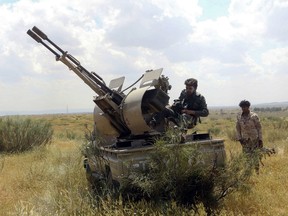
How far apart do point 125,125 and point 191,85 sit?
136cm

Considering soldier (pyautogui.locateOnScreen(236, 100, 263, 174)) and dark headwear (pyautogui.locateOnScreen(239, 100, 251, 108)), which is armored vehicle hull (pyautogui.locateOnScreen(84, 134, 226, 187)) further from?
soldier (pyautogui.locateOnScreen(236, 100, 263, 174))

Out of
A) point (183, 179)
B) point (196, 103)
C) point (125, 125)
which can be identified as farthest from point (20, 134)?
point (183, 179)

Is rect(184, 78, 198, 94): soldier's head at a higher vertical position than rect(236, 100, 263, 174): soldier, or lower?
higher

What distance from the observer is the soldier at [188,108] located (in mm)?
7402

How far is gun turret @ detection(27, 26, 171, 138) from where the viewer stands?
703cm

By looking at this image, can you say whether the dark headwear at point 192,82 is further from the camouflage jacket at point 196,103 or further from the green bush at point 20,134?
the green bush at point 20,134

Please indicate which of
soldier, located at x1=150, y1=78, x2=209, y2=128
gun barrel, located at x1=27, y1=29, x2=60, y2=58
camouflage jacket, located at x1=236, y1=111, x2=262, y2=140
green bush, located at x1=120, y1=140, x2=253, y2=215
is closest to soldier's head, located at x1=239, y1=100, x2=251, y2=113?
camouflage jacket, located at x1=236, y1=111, x2=262, y2=140

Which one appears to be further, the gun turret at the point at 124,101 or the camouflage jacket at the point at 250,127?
the camouflage jacket at the point at 250,127

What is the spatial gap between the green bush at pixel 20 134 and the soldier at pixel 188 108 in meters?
10.1

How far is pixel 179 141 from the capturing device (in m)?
5.99

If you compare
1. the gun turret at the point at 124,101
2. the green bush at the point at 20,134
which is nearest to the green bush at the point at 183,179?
the gun turret at the point at 124,101

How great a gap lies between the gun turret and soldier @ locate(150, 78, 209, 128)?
28cm

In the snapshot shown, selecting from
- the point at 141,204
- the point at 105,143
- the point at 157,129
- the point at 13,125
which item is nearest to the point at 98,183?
the point at 105,143

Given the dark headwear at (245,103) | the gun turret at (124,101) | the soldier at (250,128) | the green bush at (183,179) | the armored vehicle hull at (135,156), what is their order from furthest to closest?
1. the soldier at (250,128)
2. the dark headwear at (245,103)
3. the gun turret at (124,101)
4. the armored vehicle hull at (135,156)
5. the green bush at (183,179)
